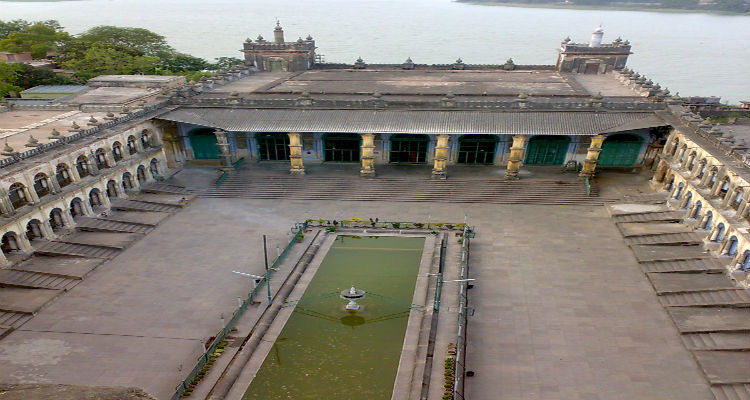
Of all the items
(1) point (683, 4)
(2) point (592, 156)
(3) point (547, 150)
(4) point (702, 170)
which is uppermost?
(1) point (683, 4)

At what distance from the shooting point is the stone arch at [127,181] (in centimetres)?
3441

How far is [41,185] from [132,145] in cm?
824

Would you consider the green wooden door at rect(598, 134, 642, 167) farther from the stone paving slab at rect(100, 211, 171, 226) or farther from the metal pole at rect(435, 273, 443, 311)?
the stone paving slab at rect(100, 211, 171, 226)

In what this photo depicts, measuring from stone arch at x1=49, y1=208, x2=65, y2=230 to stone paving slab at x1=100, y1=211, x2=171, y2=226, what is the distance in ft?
8.26

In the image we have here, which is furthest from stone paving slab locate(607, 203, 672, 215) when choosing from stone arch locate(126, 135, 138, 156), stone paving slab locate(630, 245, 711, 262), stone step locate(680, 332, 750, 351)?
stone arch locate(126, 135, 138, 156)

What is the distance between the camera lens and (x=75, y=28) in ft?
472

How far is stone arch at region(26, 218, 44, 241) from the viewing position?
27469mm

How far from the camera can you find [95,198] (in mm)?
31938

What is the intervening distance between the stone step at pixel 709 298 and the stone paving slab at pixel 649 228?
19.9 ft

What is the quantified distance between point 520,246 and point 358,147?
16.7 meters

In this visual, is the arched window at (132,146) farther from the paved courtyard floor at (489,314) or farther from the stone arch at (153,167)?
the paved courtyard floor at (489,314)

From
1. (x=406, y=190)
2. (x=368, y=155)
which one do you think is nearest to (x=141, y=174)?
(x=368, y=155)

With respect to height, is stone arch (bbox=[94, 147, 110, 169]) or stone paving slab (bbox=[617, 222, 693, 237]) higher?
stone arch (bbox=[94, 147, 110, 169])

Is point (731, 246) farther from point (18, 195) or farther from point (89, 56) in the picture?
point (89, 56)
